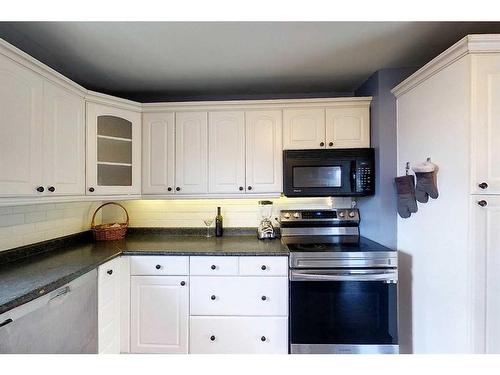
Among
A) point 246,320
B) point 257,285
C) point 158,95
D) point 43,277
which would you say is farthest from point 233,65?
point 246,320

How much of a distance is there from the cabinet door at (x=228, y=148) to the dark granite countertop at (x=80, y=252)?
1.67ft

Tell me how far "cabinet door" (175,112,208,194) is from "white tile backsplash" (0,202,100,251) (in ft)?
2.87

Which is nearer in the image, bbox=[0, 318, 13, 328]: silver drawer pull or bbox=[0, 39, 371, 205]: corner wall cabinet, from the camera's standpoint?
bbox=[0, 318, 13, 328]: silver drawer pull

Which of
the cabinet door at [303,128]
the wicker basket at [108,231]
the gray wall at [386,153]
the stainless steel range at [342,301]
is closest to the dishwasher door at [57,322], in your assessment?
the wicker basket at [108,231]

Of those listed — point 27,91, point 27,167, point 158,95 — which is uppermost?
point 158,95

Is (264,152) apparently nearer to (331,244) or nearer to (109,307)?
(331,244)

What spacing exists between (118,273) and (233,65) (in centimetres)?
172

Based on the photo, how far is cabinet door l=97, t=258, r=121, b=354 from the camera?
5.10 ft

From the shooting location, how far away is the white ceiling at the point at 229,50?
55.0 inches

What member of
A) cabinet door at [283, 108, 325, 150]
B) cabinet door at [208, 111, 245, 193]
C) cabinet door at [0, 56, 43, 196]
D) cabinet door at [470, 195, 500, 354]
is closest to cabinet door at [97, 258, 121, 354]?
cabinet door at [0, 56, 43, 196]

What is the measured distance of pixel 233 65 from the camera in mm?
1811

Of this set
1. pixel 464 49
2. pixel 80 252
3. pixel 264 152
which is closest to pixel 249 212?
pixel 264 152

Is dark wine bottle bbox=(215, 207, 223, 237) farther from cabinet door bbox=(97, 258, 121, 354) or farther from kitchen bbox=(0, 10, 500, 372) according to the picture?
cabinet door bbox=(97, 258, 121, 354)
